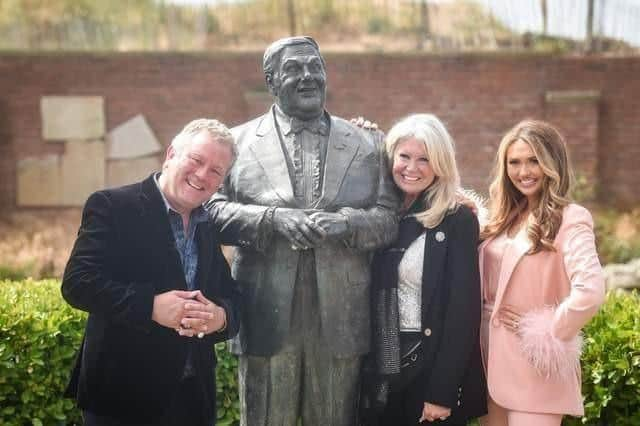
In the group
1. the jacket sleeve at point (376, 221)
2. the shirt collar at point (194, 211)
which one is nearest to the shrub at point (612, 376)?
the jacket sleeve at point (376, 221)

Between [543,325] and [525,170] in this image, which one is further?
[525,170]

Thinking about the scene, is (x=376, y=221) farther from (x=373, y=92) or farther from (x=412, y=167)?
(x=373, y=92)

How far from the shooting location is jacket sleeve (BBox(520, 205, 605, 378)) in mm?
3154

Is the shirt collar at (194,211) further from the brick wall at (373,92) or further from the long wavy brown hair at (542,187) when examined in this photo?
the brick wall at (373,92)

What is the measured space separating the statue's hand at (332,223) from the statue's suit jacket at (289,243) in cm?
3

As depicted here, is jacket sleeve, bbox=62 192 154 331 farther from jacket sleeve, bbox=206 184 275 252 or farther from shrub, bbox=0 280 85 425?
shrub, bbox=0 280 85 425

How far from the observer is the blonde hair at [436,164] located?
3.39 meters

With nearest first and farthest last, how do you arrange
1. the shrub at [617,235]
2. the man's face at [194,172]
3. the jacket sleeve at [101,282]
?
the jacket sleeve at [101,282], the man's face at [194,172], the shrub at [617,235]

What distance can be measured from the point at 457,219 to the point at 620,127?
25.1 ft

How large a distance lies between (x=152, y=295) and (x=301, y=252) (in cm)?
77

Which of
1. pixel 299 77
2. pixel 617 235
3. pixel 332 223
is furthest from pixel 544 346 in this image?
pixel 617 235

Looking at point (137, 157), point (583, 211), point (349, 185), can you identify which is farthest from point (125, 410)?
point (137, 157)

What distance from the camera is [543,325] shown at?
327 cm

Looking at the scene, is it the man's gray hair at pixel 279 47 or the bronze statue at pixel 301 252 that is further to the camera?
the man's gray hair at pixel 279 47
